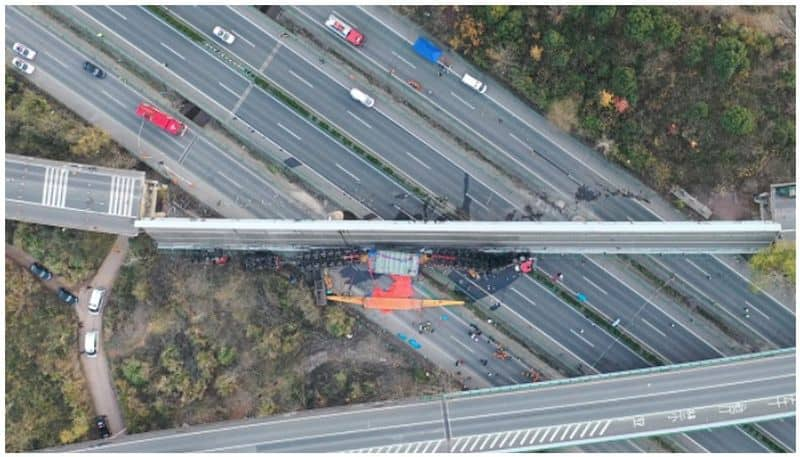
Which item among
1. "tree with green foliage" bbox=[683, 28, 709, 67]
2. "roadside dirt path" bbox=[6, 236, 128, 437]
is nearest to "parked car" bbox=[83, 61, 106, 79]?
"roadside dirt path" bbox=[6, 236, 128, 437]

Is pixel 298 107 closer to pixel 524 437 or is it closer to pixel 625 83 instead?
pixel 625 83

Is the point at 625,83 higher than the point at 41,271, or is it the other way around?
the point at 625,83

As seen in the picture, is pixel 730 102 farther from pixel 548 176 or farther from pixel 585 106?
pixel 548 176

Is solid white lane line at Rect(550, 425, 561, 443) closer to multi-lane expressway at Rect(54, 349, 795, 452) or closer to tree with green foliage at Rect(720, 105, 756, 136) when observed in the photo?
multi-lane expressway at Rect(54, 349, 795, 452)

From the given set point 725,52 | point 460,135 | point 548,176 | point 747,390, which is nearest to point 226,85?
point 460,135

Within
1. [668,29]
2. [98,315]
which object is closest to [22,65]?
[98,315]

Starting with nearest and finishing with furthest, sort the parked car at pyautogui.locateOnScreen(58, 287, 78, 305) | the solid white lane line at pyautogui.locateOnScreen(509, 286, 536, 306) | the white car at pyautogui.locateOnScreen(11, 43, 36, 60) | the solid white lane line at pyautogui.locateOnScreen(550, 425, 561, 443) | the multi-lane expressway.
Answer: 1. the multi-lane expressway
2. the solid white lane line at pyautogui.locateOnScreen(550, 425, 561, 443)
3. the white car at pyautogui.locateOnScreen(11, 43, 36, 60)
4. the solid white lane line at pyautogui.locateOnScreen(509, 286, 536, 306)
5. the parked car at pyautogui.locateOnScreen(58, 287, 78, 305)
